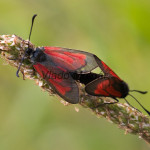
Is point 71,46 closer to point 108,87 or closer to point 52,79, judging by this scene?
point 52,79

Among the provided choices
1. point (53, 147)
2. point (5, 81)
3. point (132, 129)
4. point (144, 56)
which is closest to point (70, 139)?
point (53, 147)

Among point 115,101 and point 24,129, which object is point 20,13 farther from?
point 115,101

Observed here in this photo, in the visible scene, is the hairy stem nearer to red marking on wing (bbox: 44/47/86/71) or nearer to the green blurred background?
red marking on wing (bbox: 44/47/86/71)

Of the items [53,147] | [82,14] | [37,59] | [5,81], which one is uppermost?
[82,14]

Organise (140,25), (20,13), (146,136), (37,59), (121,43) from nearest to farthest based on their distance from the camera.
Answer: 1. (146,136)
2. (37,59)
3. (140,25)
4. (121,43)
5. (20,13)

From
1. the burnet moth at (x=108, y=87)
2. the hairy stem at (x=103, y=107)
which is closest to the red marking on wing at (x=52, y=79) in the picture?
the hairy stem at (x=103, y=107)

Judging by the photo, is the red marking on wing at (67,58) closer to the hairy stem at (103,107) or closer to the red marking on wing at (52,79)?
the red marking on wing at (52,79)

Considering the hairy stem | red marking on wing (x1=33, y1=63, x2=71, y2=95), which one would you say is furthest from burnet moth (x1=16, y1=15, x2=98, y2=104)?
the hairy stem
